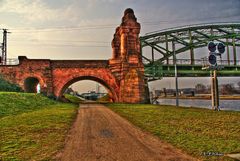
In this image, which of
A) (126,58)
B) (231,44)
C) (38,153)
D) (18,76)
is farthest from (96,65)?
(231,44)

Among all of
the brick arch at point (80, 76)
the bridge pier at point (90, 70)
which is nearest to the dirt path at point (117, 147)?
the bridge pier at point (90, 70)

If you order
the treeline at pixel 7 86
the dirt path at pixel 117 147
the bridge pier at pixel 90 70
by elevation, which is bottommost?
the dirt path at pixel 117 147

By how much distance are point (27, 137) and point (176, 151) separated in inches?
A: 209

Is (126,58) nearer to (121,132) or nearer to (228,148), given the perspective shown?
(121,132)

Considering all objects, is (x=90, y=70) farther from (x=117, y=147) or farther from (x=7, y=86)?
(x=117, y=147)

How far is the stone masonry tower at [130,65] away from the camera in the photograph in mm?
30719

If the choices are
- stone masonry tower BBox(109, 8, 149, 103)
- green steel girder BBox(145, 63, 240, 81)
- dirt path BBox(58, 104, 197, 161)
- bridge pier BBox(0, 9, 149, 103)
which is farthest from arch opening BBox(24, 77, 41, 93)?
dirt path BBox(58, 104, 197, 161)

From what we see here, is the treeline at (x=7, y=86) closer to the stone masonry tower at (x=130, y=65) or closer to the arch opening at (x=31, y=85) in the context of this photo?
the arch opening at (x=31, y=85)

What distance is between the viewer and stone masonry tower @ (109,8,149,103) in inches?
1209

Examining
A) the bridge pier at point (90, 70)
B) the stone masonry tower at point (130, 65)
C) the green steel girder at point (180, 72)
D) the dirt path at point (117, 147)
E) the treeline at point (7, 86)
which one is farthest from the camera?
the green steel girder at point (180, 72)

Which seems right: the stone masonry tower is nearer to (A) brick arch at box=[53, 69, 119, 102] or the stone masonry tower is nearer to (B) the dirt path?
(A) brick arch at box=[53, 69, 119, 102]

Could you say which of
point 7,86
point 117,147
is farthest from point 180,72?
A: point 117,147

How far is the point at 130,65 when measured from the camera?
3178 cm

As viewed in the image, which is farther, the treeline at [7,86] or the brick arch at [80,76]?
the brick arch at [80,76]
